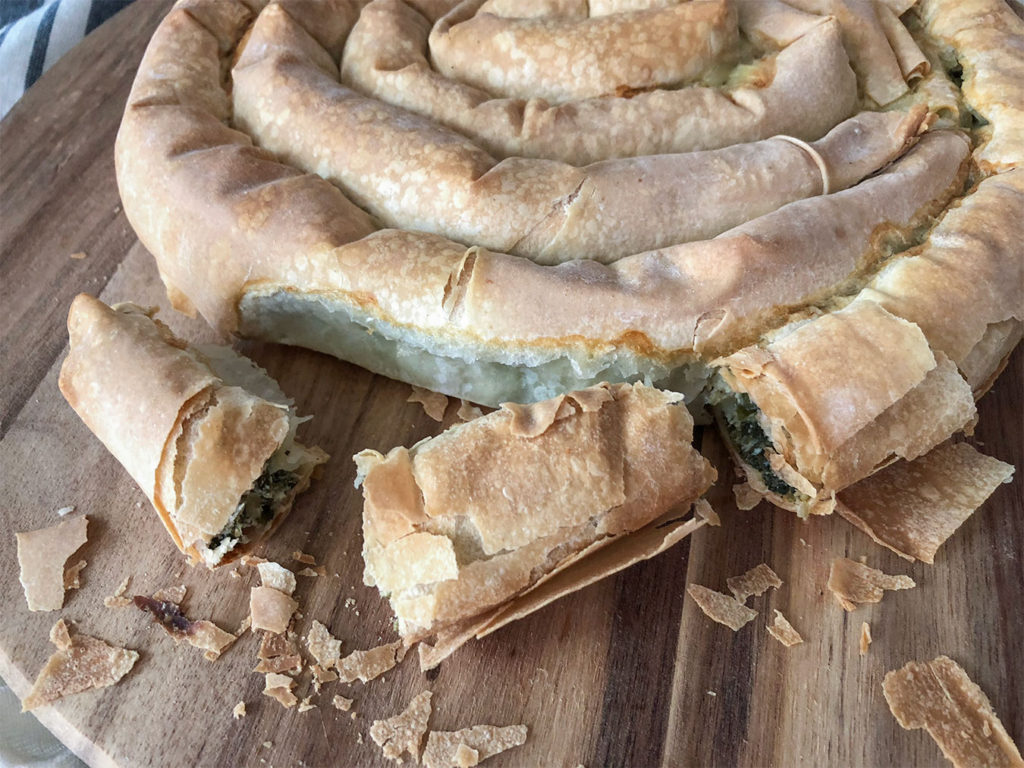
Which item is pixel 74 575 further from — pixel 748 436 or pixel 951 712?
pixel 951 712

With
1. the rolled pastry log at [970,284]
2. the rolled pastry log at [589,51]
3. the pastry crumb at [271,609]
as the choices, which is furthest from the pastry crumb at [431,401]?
the rolled pastry log at [970,284]

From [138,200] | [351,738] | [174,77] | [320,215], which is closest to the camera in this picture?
[351,738]

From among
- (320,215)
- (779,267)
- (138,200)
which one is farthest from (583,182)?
(138,200)

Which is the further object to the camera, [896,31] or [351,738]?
[896,31]

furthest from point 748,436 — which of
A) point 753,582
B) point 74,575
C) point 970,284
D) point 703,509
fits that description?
point 74,575

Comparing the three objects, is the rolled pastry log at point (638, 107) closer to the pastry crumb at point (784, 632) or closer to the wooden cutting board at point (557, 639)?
the wooden cutting board at point (557, 639)

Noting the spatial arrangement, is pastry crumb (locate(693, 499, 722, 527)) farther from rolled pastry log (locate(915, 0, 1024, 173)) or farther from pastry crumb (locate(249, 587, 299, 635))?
rolled pastry log (locate(915, 0, 1024, 173))

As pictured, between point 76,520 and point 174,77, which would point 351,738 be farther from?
point 174,77
